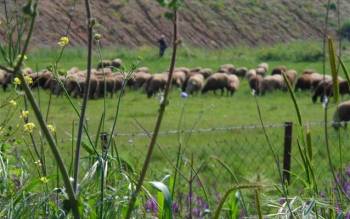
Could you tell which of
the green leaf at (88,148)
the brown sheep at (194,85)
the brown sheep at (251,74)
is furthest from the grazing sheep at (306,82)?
the green leaf at (88,148)

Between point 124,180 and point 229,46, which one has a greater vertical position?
point 124,180

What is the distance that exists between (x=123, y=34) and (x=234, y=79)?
24.9 metres

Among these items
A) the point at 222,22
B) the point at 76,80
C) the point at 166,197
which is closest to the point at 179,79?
the point at 222,22

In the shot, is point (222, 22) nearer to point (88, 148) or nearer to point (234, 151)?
point (234, 151)

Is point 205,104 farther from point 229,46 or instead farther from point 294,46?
point 229,46

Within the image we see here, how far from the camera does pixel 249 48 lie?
201 ft

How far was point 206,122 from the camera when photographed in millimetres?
21281

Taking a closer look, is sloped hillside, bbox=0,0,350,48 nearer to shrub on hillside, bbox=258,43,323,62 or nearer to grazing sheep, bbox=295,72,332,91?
shrub on hillside, bbox=258,43,323,62

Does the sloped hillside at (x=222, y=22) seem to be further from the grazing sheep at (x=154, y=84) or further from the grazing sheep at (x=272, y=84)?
the grazing sheep at (x=272, y=84)

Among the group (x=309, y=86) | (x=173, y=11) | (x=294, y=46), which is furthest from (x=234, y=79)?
(x=173, y=11)

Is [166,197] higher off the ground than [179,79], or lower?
higher

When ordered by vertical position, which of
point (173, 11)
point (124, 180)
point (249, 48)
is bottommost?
point (249, 48)

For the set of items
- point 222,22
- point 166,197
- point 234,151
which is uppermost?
point 166,197

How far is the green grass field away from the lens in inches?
317
